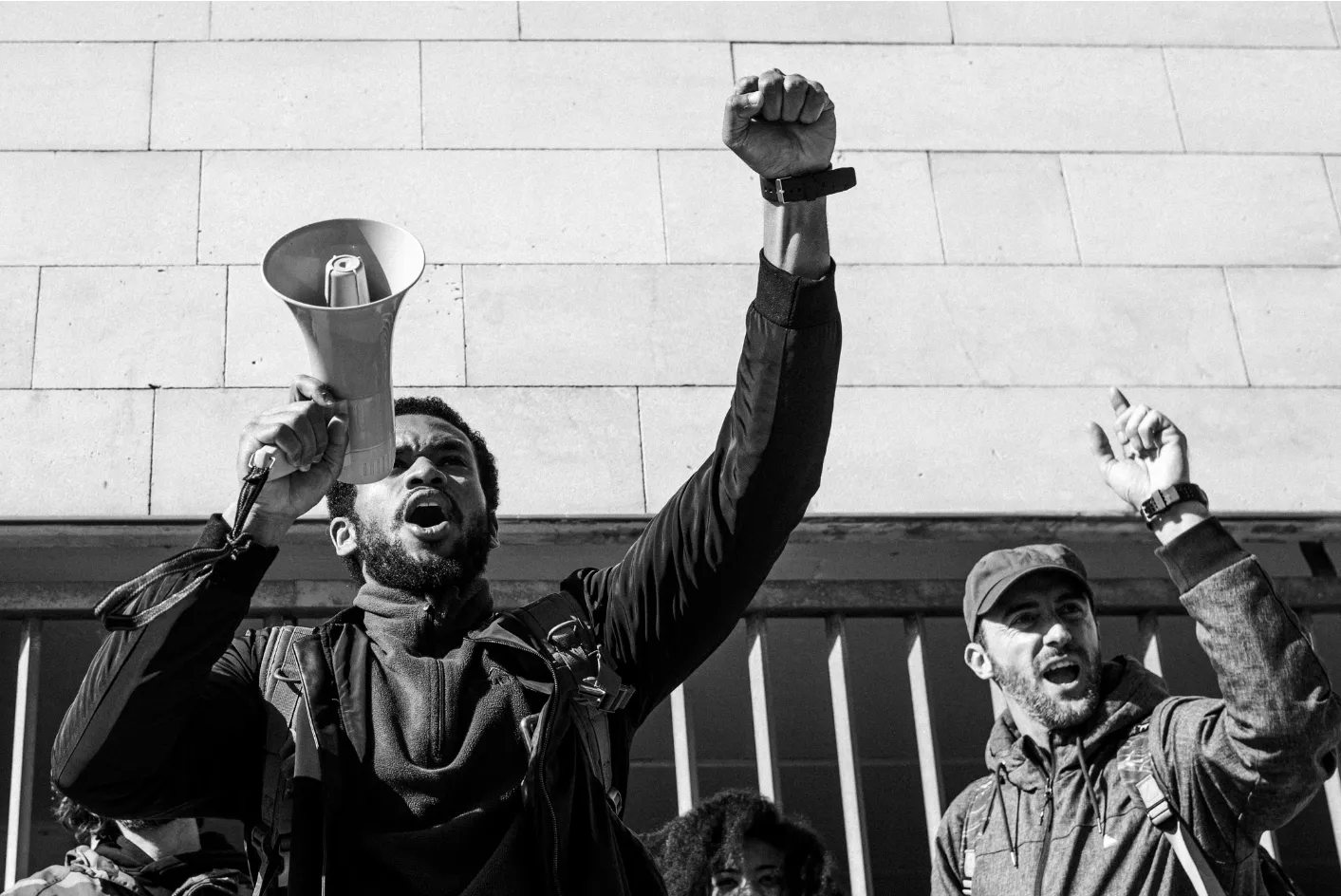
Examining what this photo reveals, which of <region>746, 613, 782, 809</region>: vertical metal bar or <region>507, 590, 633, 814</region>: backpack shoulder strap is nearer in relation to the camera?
<region>507, 590, 633, 814</region>: backpack shoulder strap

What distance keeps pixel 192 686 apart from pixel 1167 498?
6.49 feet

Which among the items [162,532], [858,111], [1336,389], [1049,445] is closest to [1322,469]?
[1336,389]

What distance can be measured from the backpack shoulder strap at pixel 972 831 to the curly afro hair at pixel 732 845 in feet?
1.82

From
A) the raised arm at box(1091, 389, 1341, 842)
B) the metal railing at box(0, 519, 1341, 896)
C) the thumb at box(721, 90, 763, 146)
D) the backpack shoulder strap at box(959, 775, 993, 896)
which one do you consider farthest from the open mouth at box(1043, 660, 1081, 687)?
the metal railing at box(0, 519, 1341, 896)

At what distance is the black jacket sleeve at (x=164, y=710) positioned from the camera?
2863 mm

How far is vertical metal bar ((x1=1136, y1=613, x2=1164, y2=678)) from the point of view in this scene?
655 cm

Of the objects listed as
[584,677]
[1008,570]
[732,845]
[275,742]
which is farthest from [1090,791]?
[275,742]

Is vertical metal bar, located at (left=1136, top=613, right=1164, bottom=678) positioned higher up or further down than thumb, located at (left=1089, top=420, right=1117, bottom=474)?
higher up

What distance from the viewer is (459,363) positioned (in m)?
6.54

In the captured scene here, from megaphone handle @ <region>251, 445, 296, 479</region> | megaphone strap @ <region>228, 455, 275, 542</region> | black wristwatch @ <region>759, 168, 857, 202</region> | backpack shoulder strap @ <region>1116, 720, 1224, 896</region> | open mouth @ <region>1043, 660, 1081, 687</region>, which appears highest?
black wristwatch @ <region>759, 168, 857, 202</region>

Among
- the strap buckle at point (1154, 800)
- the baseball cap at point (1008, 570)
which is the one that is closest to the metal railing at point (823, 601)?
the baseball cap at point (1008, 570)

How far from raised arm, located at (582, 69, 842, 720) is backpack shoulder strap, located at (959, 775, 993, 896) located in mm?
1283

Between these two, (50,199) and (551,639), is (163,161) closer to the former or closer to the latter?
(50,199)

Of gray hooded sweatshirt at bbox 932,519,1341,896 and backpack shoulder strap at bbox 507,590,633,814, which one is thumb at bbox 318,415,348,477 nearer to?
backpack shoulder strap at bbox 507,590,633,814
